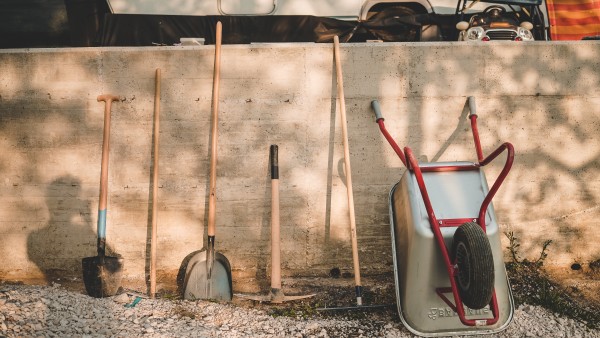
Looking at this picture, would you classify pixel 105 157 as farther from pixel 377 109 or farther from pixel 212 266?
pixel 377 109

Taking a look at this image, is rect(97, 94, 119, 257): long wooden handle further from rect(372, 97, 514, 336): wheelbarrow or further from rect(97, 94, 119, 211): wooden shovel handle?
rect(372, 97, 514, 336): wheelbarrow

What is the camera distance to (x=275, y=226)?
11.7ft

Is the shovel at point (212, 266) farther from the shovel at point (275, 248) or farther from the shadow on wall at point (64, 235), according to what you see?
the shadow on wall at point (64, 235)

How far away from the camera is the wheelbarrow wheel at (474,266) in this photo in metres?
2.52

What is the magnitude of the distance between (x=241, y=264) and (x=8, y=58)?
8.47 feet

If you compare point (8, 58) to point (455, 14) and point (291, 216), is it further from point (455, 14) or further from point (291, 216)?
point (455, 14)

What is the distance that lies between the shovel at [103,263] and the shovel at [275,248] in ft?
3.38

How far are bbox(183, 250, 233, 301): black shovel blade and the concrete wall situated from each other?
23 centimetres

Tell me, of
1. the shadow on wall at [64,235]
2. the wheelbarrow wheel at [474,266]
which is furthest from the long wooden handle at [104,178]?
the wheelbarrow wheel at [474,266]

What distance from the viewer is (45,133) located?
3762 millimetres

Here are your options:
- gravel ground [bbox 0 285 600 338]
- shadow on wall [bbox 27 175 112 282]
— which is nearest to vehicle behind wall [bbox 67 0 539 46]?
shadow on wall [bbox 27 175 112 282]

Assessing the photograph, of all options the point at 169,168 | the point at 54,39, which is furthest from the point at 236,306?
the point at 54,39

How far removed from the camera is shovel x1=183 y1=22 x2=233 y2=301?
11.6 ft

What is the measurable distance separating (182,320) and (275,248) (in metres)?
0.87
